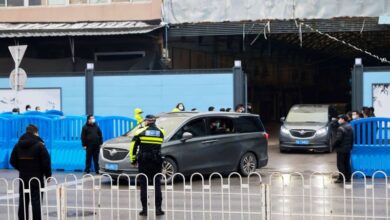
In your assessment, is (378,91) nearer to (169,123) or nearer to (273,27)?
(273,27)

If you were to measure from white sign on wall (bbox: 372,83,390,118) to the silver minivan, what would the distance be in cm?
166

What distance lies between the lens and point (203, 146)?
16.6 meters

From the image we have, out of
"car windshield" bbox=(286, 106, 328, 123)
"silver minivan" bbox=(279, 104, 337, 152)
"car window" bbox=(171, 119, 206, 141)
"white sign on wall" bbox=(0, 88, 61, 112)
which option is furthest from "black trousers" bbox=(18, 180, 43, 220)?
"white sign on wall" bbox=(0, 88, 61, 112)

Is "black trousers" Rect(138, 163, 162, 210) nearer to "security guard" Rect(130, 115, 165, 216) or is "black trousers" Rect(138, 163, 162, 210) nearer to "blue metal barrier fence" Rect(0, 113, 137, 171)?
"security guard" Rect(130, 115, 165, 216)

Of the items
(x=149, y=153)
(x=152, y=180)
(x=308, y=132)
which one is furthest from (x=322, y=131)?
(x=149, y=153)

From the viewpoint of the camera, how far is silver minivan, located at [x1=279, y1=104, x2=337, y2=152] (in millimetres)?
24078

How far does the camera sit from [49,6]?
31.8 meters

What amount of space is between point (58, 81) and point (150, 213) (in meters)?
17.8

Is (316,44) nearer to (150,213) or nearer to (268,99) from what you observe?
(268,99)

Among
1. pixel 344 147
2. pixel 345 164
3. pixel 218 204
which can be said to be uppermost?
pixel 344 147

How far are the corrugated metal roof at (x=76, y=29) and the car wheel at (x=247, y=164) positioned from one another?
12666mm

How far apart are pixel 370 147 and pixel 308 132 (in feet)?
22.3

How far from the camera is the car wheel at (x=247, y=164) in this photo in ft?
57.2

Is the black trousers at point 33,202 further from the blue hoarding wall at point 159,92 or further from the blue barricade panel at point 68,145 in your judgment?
the blue hoarding wall at point 159,92
